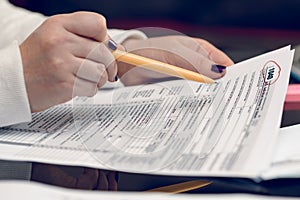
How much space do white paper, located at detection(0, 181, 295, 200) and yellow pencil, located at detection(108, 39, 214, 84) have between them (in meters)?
0.21

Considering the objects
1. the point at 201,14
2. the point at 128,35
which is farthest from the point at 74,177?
the point at 201,14

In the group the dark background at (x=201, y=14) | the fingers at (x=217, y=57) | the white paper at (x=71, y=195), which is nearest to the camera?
the white paper at (x=71, y=195)

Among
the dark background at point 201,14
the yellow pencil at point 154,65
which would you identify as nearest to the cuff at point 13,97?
the yellow pencil at point 154,65

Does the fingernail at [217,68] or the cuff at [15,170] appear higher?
the fingernail at [217,68]

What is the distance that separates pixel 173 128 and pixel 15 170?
5.9 inches

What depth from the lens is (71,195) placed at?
39 centimetres

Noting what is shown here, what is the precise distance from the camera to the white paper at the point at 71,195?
15.0 inches

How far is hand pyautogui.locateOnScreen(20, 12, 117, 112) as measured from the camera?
0.57m

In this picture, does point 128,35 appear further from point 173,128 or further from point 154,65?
point 173,128

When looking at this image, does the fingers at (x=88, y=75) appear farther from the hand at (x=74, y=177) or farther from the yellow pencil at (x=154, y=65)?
the hand at (x=74, y=177)

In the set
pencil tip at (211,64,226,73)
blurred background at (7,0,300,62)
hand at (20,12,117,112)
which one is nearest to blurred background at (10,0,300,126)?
blurred background at (7,0,300,62)

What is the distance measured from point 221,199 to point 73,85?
9.9 inches

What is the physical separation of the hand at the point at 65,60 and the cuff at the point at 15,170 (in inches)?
4.4

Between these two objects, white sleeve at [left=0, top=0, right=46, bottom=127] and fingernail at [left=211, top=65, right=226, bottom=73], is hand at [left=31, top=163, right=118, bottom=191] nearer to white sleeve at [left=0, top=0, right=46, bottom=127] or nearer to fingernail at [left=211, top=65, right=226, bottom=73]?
white sleeve at [left=0, top=0, right=46, bottom=127]
